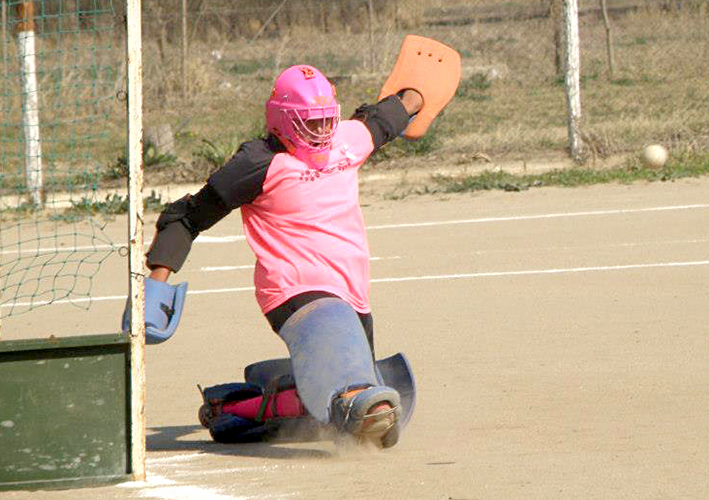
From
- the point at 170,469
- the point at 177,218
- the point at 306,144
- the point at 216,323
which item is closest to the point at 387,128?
the point at 306,144

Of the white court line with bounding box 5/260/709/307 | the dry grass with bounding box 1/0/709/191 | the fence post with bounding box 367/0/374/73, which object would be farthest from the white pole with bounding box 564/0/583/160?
the white court line with bounding box 5/260/709/307

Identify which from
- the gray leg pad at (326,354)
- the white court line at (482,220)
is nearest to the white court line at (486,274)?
the white court line at (482,220)

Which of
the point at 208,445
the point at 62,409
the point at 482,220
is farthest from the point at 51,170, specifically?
the point at 62,409

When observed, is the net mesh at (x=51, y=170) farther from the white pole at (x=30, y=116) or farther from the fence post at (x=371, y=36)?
the fence post at (x=371, y=36)

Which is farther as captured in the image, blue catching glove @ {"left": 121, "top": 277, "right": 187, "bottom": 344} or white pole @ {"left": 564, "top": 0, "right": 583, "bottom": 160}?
white pole @ {"left": 564, "top": 0, "right": 583, "bottom": 160}

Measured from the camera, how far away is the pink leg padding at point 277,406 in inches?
263

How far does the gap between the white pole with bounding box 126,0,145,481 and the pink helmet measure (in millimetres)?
997

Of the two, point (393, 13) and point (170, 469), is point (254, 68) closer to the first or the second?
point (393, 13)

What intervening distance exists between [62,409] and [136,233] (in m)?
0.70

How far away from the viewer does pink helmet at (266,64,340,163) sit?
6469mm

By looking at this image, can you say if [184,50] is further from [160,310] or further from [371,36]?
[160,310]

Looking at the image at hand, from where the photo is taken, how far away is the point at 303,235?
6469mm

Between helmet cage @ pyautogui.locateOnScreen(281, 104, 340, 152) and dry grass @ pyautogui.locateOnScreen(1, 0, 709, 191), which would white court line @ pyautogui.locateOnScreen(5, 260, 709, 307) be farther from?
dry grass @ pyautogui.locateOnScreen(1, 0, 709, 191)

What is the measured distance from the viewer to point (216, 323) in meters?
9.71
